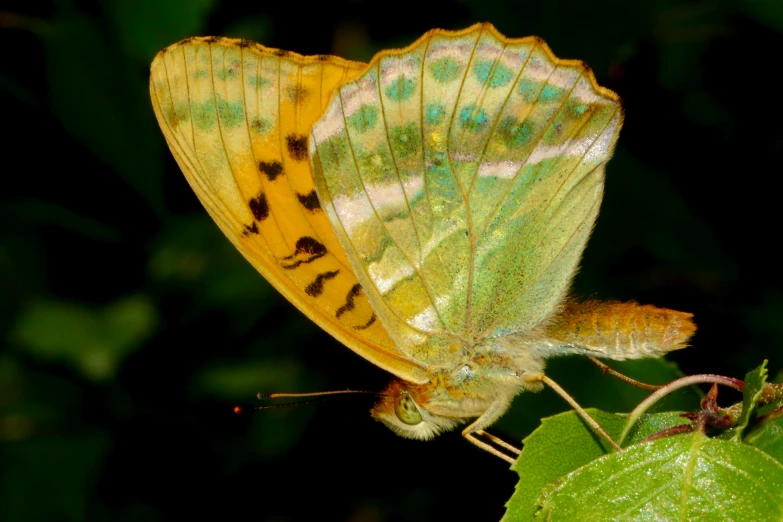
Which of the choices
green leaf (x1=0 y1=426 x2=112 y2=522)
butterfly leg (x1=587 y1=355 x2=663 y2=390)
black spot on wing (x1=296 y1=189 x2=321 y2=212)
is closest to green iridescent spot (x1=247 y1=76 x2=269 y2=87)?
black spot on wing (x1=296 y1=189 x2=321 y2=212)

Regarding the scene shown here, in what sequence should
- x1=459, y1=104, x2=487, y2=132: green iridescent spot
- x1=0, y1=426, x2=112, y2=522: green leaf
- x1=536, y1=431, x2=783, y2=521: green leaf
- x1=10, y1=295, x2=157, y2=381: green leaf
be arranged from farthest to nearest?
x1=10, y1=295, x2=157, y2=381: green leaf
x1=0, y1=426, x2=112, y2=522: green leaf
x1=459, y1=104, x2=487, y2=132: green iridescent spot
x1=536, y1=431, x2=783, y2=521: green leaf

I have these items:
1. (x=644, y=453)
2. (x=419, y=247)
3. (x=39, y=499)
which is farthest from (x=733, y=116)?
(x=39, y=499)

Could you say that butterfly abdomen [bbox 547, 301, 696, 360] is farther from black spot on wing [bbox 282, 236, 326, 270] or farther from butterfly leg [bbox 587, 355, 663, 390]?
black spot on wing [bbox 282, 236, 326, 270]

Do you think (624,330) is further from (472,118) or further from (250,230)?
(250,230)

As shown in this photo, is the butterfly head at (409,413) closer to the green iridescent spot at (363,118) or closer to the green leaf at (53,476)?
the green iridescent spot at (363,118)

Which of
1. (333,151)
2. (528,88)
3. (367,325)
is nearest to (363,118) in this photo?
(333,151)

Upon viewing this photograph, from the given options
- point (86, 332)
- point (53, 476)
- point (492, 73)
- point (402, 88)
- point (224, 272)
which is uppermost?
point (492, 73)

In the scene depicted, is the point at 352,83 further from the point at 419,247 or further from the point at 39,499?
the point at 39,499
